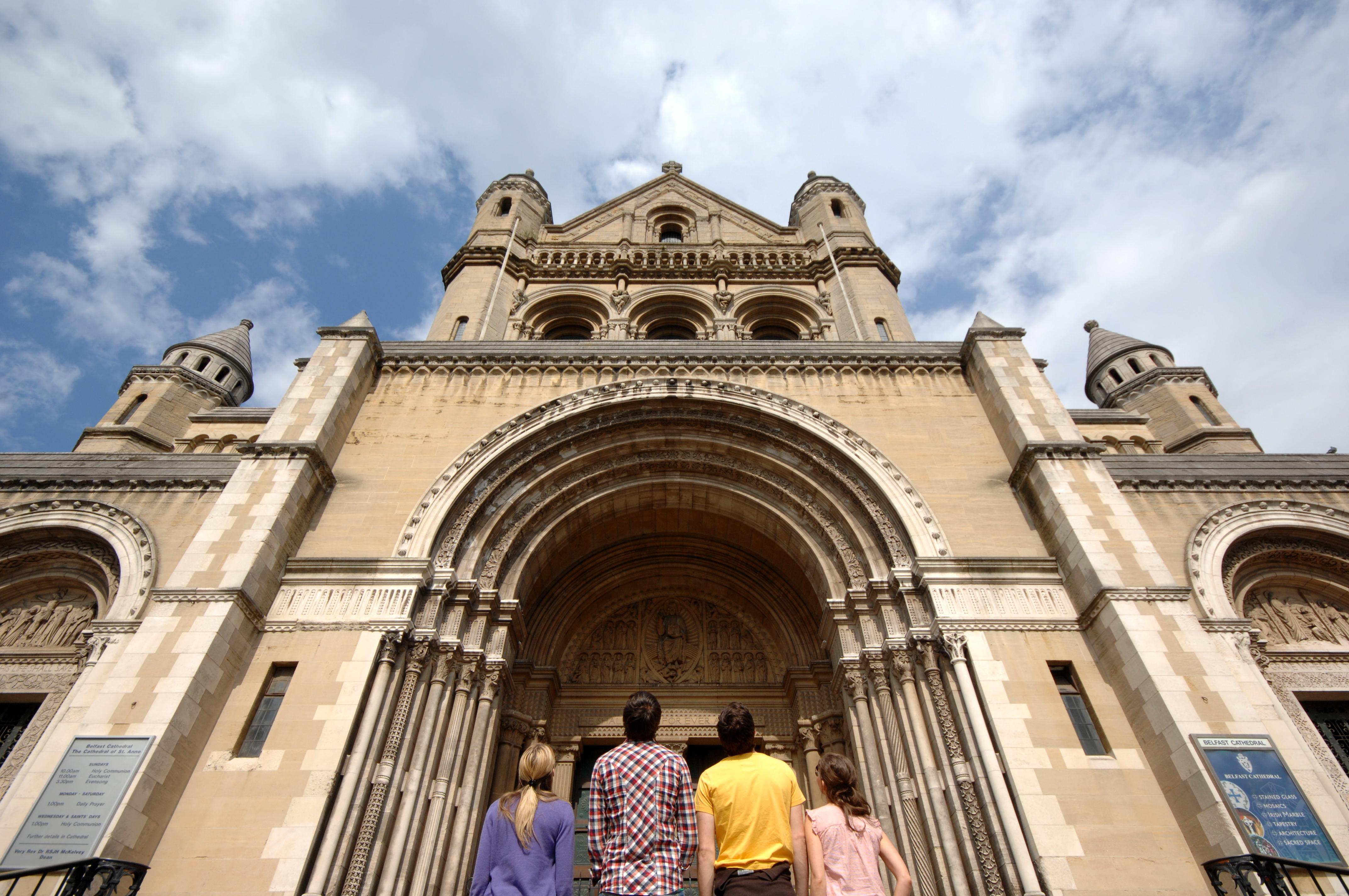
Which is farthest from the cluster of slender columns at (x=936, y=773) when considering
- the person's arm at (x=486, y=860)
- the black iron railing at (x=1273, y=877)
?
the person's arm at (x=486, y=860)

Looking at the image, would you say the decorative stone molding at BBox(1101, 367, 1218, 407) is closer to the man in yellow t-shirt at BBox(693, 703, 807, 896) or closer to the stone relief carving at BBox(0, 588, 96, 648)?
the man in yellow t-shirt at BBox(693, 703, 807, 896)

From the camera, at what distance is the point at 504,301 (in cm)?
1867

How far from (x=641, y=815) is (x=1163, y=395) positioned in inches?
993

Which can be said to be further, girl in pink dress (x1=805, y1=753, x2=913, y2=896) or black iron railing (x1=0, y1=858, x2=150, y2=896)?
black iron railing (x1=0, y1=858, x2=150, y2=896)

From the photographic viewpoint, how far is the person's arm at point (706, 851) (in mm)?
3705

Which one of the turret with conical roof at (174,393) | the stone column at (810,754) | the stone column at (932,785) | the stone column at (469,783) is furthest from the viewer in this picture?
the turret with conical roof at (174,393)

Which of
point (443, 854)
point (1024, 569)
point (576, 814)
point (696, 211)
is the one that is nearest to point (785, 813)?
point (443, 854)

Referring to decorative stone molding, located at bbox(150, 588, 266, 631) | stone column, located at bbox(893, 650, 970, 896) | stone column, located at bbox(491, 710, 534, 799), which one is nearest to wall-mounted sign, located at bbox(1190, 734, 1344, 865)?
stone column, located at bbox(893, 650, 970, 896)

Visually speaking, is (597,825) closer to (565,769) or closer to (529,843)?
(529,843)

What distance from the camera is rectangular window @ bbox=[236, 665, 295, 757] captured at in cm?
825

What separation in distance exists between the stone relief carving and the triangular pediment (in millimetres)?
15207

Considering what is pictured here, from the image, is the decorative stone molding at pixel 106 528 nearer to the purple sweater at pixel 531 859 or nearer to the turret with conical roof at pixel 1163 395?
the purple sweater at pixel 531 859

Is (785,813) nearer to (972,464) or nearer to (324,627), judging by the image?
(324,627)

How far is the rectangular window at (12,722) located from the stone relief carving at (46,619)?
77cm
